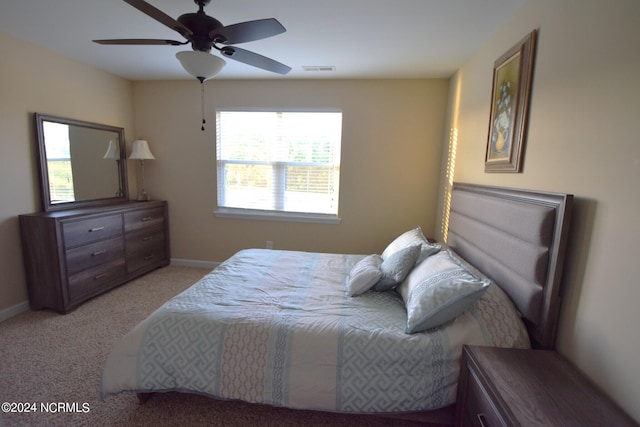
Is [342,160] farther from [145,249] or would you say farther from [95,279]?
[95,279]

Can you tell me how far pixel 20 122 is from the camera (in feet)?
8.41

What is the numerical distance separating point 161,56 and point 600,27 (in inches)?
130

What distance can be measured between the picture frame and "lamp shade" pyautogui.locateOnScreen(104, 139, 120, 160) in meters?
4.09

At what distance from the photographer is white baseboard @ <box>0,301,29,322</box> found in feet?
8.16

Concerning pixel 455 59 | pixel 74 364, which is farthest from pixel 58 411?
pixel 455 59

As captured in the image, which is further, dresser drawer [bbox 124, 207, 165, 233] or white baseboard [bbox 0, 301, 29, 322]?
dresser drawer [bbox 124, 207, 165, 233]

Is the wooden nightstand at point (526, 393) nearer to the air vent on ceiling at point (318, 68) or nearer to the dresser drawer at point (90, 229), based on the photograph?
the air vent on ceiling at point (318, 68)

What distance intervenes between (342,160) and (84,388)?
3.01m

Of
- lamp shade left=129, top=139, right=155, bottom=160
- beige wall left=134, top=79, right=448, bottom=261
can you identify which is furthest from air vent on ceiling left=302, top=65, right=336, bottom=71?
lamp shade left=129, top=139, right=155, bottom=160

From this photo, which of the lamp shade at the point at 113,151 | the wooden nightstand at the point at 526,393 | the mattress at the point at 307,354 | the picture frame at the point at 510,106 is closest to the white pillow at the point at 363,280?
the mattress at the point at 307,354

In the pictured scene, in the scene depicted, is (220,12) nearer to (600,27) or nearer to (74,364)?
(600,27)

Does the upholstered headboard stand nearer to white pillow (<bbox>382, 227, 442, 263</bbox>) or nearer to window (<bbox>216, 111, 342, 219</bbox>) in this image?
white pillow (<bbox>382, 227, 442, 263</bbox>)

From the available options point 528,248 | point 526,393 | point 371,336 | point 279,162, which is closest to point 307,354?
point 371,336

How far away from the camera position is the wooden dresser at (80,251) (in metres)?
2.54
